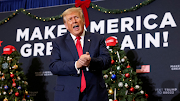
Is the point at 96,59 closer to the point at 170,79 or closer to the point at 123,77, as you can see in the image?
the point at 123,77

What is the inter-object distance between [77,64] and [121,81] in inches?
98.9

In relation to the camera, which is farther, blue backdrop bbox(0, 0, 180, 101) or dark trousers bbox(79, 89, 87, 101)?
blue backdrop bbox(0, 0, 180, 101)

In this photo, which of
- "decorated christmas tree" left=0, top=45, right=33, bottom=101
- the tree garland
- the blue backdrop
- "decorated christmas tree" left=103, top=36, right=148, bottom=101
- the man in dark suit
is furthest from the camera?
the tree garland

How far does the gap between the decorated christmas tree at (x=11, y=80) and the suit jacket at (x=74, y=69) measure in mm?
3246

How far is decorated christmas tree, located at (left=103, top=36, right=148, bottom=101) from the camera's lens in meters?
3.80

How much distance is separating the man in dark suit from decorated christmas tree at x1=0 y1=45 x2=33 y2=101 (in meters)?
3.26

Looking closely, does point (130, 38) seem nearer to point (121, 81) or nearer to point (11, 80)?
point (121, 81)

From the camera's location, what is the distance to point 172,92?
4.46 metres

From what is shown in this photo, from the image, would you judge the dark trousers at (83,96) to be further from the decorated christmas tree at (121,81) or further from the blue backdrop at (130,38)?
the blue backdrop at (130,38)

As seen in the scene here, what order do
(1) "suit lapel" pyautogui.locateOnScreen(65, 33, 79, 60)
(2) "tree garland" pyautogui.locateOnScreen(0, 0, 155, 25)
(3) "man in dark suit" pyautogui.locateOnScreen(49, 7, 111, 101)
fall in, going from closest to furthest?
(3) "man in dark suit" pyautogui.locateOnScreen(49, 7, 111, 101) → (1) "suit lapel" pyautogui.locateOnScreen(65, 33, 79, 60) → (2) "tree garland" pyautogui.locateOnScreen(0, 0, 155, 25)

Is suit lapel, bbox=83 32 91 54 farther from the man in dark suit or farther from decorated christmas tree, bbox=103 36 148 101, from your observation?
decorated christmas tree, bbox=103 36 148 101

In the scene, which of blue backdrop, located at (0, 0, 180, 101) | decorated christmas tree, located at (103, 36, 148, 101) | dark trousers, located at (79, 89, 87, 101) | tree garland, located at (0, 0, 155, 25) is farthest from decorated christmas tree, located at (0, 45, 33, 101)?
dark trousers, located at (79, 89, 87, 101)

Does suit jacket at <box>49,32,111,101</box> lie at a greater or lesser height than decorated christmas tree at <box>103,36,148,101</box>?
greater

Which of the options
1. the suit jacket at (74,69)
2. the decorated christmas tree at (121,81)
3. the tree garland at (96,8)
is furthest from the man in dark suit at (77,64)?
the tree garland at (96,8)
